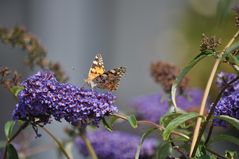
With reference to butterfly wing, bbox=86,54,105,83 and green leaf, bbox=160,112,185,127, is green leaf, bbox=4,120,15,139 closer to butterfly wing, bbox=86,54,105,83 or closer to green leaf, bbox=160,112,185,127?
butterfly wing, bbox=86,54,105,83

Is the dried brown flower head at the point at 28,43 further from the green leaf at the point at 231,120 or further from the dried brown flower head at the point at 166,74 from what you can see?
the green leaf at the point at 231,120

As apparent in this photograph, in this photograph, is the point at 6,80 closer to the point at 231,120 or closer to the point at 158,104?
the point at 231,120

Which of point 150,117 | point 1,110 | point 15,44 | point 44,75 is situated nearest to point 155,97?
point 150,117

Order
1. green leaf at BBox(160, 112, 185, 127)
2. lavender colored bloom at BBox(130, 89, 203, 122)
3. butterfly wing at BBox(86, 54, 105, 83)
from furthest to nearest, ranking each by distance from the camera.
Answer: lavender colored bloom at BBox(130, 89, 203, 122) < butterfly wing at BBox(86, 54, 105, 83) < green leaf at BBox(160, 112, 185, 127)

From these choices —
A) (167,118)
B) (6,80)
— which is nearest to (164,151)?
(167,118)

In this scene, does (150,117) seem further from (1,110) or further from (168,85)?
(1,110)

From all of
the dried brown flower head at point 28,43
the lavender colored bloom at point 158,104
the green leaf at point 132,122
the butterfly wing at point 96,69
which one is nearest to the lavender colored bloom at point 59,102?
the green leaf at point 132,122

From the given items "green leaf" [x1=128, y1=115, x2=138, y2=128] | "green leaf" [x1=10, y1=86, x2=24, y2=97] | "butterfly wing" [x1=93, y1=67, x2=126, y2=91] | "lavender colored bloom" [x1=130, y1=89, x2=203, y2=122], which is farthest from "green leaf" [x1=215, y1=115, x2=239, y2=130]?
"lavender colored bloom" [x1=130, y1=89, x2=203, y2=122]
